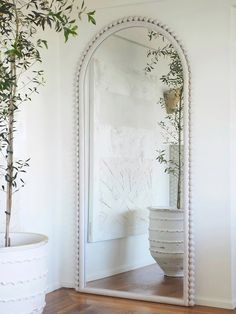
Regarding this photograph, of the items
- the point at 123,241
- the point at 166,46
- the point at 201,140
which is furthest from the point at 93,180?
the point at 166,46

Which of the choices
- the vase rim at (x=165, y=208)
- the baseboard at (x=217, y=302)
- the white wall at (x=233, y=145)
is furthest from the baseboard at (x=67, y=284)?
the white wall at (x=233, y=145)

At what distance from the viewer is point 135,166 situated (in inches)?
164

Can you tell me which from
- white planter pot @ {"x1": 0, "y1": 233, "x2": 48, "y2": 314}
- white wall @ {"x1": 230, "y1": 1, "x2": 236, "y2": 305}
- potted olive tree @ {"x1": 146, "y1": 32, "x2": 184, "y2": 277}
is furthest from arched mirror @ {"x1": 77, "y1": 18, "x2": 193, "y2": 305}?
white planter pot @ {"x1": 0, "y1": 233, "x2": 48, "y2": 314}

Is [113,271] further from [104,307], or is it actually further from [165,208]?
[165,208]

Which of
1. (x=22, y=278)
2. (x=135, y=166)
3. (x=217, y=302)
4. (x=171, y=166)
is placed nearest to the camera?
(x=22, y=278)

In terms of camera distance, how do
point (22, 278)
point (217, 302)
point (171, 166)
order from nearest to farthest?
point (22, 278) → point (217, 302) → point (171, 166)

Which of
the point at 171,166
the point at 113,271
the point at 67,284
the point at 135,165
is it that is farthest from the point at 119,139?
the point at 67,284

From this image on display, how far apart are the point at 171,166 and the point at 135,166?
1.10ft

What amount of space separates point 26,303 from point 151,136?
5.41 feet

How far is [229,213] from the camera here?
377 cm

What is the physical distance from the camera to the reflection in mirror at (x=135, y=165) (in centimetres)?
397

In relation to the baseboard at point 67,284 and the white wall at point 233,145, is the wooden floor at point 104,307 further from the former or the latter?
the white wall at point 233,145

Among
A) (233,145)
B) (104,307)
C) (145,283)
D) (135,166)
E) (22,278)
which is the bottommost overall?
(104,307)

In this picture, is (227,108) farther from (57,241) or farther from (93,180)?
(57,241)
